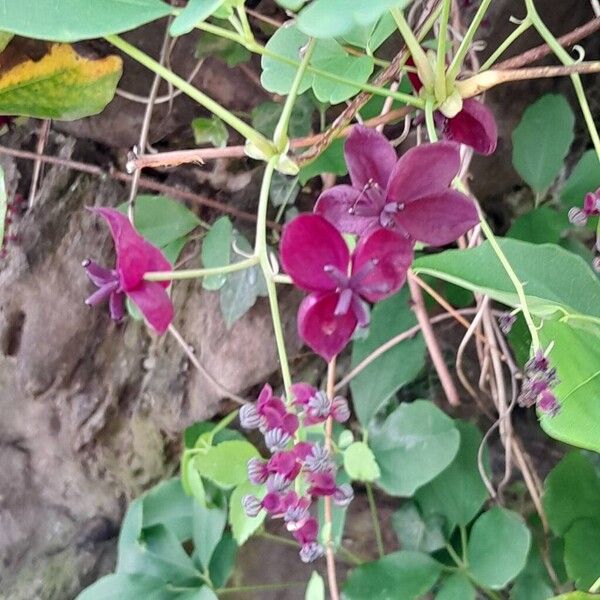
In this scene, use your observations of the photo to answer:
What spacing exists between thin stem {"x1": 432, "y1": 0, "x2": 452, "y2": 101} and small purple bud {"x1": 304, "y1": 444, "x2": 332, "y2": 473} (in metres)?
0.25

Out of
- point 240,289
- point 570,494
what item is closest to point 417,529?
point 570,494

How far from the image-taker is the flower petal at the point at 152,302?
1.46ft

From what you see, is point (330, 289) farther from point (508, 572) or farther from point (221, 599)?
point (221, 599)

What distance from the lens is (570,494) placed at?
72cm

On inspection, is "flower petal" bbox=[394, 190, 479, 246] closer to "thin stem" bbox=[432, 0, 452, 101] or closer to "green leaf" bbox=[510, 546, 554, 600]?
"thin stem" bbox=[432, 0, 452, 101]

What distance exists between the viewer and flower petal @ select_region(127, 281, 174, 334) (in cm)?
44

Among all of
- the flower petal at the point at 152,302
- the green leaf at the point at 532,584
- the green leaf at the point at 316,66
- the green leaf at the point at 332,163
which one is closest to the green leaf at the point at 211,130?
the green leaf at the point at 332,163

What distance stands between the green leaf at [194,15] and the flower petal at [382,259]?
6.1 inches

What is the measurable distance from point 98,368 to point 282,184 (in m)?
0.35

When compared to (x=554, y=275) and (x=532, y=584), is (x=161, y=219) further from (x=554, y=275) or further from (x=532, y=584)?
(x=532, y=584)

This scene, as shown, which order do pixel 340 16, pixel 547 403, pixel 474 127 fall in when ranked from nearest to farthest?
pixel 340 16 → pixel 547 403 → pixel 474 127

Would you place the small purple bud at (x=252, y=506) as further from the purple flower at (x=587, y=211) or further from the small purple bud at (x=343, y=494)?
the purple flower at (x=587, y=211)

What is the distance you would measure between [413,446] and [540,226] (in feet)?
0.91

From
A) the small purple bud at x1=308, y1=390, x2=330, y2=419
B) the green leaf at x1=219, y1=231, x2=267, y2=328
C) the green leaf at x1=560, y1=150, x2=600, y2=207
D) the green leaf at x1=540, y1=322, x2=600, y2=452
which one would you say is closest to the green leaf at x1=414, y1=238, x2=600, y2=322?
the green leaf at x1=540, y1=322, x2=600, y2=452
